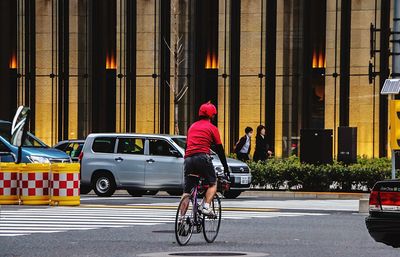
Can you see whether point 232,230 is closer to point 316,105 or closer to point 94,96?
point 316,105

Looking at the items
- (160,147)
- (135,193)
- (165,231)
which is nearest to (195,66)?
(135,193)

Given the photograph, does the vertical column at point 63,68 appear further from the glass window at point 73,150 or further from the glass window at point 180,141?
the glass window at point 180,141

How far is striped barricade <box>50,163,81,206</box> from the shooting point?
25.1 meters

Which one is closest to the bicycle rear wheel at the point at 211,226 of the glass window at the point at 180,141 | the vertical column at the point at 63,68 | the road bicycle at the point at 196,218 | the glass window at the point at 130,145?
the road bicycle at the point at 196,218

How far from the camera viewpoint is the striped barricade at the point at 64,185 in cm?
2512

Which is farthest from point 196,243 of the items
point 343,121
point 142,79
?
point 142,79

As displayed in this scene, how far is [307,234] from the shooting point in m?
18.0

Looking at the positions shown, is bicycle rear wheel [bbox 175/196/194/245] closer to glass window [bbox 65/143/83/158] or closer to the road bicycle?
the road bicycle

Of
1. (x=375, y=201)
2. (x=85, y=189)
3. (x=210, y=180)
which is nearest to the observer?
(x=375, y=201)

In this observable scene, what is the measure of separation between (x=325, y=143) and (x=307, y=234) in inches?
645

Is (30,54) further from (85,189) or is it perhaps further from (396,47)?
(396,47)

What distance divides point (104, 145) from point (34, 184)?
20.8 feet

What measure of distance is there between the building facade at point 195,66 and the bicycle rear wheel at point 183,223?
26.9 metres

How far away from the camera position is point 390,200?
12.7 metres
